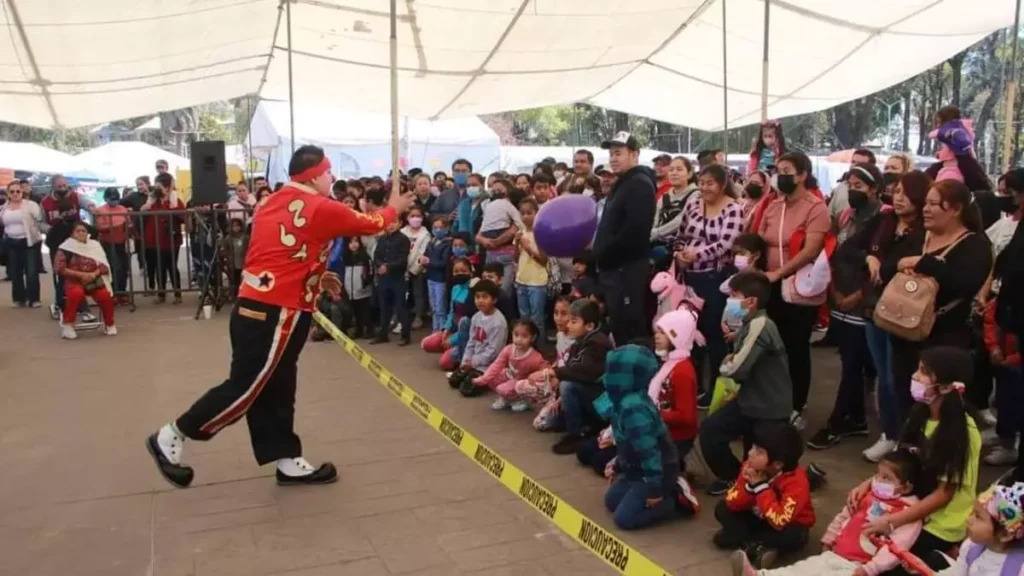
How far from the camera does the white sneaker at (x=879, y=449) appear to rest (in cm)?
504

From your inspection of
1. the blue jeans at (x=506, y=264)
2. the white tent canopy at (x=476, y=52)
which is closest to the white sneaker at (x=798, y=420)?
the blue jeans at (x=506, y=264)

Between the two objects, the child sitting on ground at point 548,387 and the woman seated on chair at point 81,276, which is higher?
the woman seated on chair at point 81,276

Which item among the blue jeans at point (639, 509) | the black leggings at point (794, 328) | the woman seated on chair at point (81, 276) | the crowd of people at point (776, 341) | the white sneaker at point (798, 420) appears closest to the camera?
the crowd of people at point (776, 341)

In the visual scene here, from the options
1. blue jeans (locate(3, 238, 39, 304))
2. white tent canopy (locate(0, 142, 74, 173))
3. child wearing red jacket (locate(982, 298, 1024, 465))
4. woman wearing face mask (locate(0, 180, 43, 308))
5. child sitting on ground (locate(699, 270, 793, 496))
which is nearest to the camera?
child sitting on ground (locate(699, 270, 793, 496))

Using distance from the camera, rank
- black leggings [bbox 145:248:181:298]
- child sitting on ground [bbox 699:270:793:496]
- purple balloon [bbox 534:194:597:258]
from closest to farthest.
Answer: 1. child sitting on ground [bbox 699:270:793:496]
2. purple balloon [bbox 534:194:597:258]
3. black leggings [bbox 145:248:181:298]

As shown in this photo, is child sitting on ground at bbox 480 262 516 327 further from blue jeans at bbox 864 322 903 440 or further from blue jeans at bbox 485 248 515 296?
blue jeans at bbox 864 322 903 440

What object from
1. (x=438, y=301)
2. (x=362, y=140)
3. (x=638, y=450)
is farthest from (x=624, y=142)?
(x=362, y=140)

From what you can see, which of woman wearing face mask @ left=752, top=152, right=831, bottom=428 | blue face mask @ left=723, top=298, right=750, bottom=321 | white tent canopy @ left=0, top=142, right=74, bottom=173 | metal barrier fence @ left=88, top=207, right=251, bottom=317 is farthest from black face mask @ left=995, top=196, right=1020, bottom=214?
white tent canopy @ left=0, top=142, right=74, bottom=173

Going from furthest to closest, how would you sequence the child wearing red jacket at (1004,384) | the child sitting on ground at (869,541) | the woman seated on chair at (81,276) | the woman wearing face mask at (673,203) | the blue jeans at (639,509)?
the woman seated on chair at (81,276) → the woman wearing face mask at (673,203) → the child wearing red jacket at (1004,384) → the blue jeans at (639,509) → the child sitting on ground at (869,541)

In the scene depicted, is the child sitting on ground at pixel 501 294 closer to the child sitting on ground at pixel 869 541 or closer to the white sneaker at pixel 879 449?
the white sneaker at pixel 879 449

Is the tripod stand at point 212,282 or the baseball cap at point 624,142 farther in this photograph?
the tripod stand at point 212,282

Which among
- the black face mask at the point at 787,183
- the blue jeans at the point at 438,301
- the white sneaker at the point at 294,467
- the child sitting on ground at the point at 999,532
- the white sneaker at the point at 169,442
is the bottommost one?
the white sneaker at the point at 294,467

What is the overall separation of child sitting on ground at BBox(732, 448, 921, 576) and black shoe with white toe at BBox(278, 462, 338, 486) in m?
2.49

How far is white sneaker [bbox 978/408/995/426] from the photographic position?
5520mm
